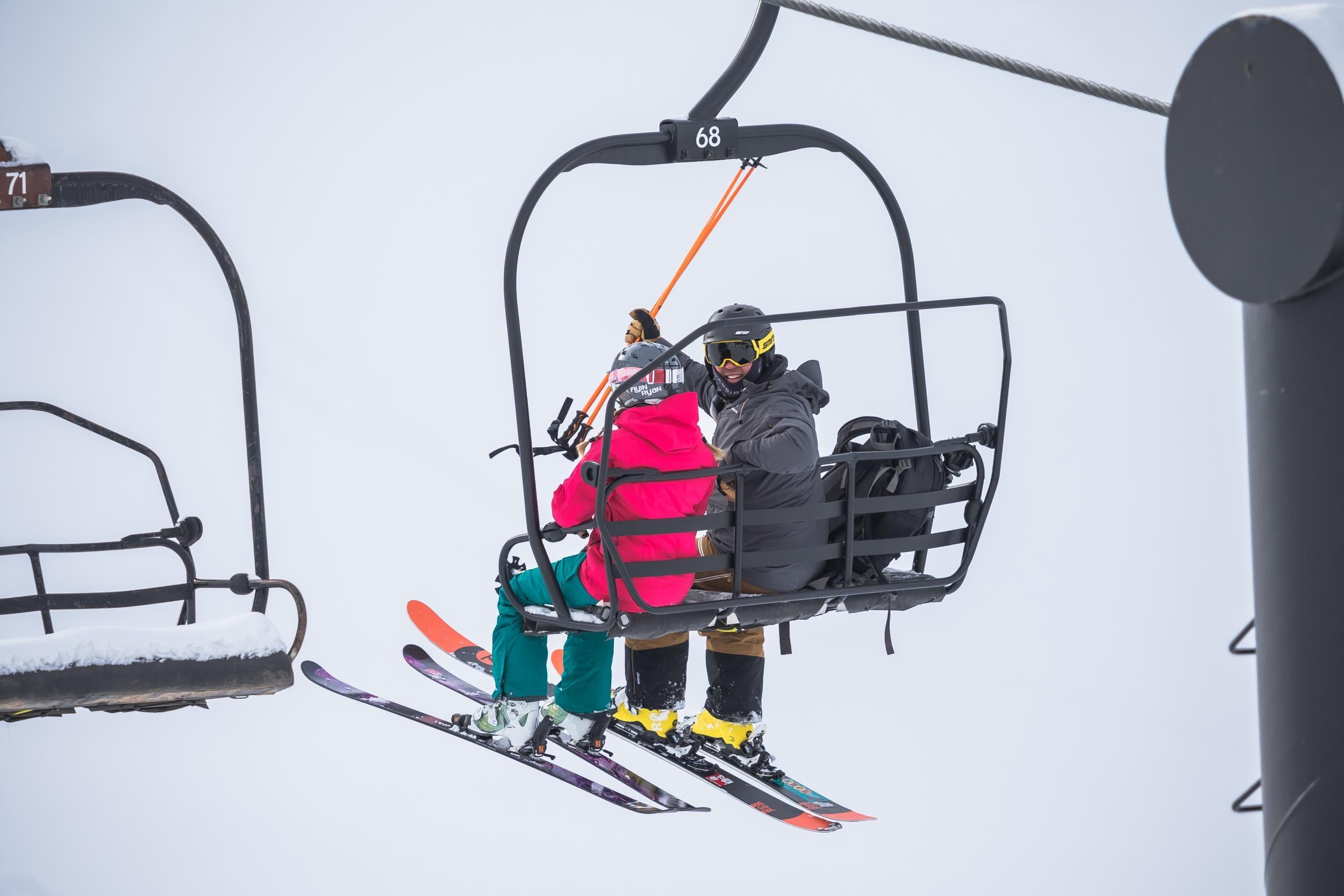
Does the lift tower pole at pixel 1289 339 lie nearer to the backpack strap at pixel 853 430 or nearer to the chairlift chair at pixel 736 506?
the chairlift chair at pixel 736 506

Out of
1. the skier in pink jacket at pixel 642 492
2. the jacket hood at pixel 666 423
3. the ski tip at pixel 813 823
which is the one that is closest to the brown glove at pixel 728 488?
the skier in pink jacket at pixel 642 492

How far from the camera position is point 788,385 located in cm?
395

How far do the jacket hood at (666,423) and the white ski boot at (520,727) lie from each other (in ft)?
4.63

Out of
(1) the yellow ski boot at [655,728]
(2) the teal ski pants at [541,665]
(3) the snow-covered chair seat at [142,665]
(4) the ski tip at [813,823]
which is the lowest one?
(4) the ski tip at [813,823]

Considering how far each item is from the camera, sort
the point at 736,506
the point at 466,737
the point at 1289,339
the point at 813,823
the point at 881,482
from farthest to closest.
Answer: the point at 466,737 → the point at 813,823 → the point at 881,482 → the point at 736,506 → the point at 1289,339

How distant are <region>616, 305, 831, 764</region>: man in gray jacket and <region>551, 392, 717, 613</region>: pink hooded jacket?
15cm

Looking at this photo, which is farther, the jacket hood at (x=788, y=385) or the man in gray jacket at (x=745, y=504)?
the jacket hood at (x=788, y=385)

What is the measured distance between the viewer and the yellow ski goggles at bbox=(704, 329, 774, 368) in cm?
397

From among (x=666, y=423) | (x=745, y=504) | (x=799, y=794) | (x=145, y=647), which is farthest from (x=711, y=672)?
(x=145, y=647)

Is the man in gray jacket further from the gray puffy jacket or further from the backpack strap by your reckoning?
the backpack strap

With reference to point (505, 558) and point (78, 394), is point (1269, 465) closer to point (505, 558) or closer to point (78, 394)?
point (505, 558)

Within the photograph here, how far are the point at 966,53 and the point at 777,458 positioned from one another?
1233mm

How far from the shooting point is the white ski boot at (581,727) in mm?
4566

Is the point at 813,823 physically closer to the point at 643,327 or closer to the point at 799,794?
the point at 799,794
